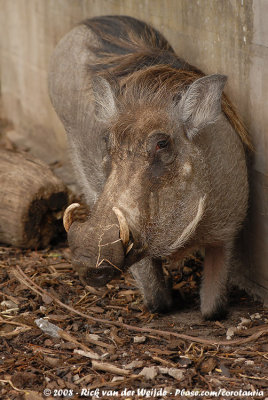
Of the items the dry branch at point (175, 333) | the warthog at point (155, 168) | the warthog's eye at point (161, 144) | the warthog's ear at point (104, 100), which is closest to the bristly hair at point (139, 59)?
the warthog at point (155, 168)

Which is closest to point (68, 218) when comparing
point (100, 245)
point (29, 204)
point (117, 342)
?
point (100, 245)

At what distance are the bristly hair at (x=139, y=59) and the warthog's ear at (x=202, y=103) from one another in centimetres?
16

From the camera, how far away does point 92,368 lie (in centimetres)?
361

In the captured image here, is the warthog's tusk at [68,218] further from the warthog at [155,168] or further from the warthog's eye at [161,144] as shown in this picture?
the warthog's eye at [161,144]

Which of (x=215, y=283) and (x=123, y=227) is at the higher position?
(x=123, y=227)

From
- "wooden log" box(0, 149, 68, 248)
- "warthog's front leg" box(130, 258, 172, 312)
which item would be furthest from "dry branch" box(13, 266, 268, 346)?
"wooden log" box(0, 149, 68, 248)

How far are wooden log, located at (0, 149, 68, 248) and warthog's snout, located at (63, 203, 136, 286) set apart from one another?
1.57m

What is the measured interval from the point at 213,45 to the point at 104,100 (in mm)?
833

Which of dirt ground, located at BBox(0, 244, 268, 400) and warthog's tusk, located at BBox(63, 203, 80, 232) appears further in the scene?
warthog's tusk, located at BBox(63, 203, 80, 232)

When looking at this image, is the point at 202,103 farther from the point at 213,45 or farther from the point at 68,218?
the point at 68,218

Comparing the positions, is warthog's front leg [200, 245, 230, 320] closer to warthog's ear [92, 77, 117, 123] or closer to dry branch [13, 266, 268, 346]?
dry branch [13, 266, 268, 346]

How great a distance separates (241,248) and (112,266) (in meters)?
1.36

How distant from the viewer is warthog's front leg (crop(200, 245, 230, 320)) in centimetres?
424

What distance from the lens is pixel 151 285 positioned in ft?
14.3
